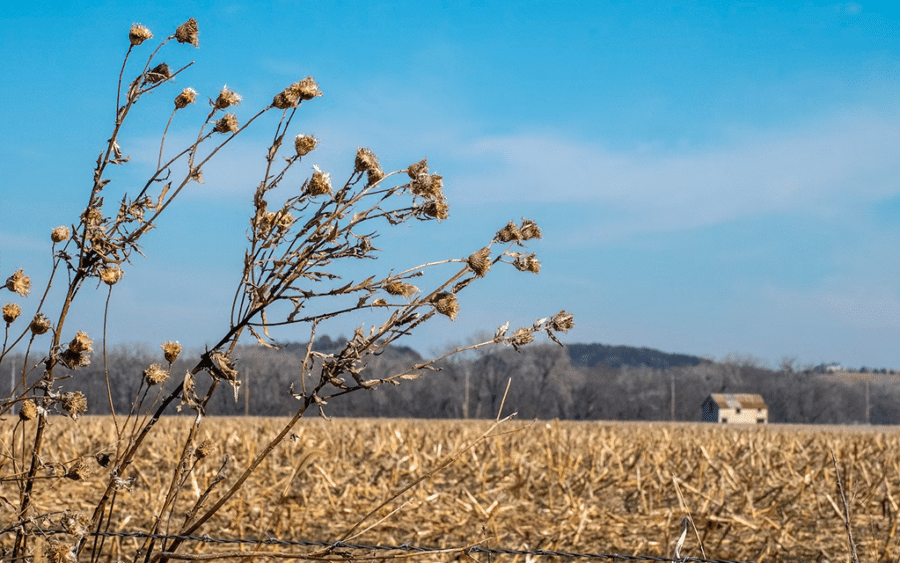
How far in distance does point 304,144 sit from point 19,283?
0.91 m

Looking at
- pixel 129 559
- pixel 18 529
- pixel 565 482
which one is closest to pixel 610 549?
pixel 565 482

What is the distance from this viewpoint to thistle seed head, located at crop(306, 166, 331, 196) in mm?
2164

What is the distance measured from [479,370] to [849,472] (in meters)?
64.4

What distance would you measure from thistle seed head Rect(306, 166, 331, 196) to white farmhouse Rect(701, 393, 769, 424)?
71919 mm

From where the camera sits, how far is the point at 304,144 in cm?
222

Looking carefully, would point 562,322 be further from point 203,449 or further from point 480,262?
point 203,449

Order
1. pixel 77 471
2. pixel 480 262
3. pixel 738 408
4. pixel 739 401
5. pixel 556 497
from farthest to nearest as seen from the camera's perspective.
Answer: pixel 739 401, pixel 738 408, pixel 556 497, pixel 77 471, pixel 480 262

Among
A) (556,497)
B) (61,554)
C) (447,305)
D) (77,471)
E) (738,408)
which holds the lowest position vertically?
(738,408)

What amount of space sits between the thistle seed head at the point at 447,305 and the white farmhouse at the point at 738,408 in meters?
71.8

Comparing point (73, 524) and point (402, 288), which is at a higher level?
point (402, 288)

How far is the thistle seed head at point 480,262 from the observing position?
6.93 feet

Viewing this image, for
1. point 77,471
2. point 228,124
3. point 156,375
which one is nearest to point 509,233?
point 228,124

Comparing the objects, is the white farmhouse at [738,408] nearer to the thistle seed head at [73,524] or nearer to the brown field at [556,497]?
the brown field at [556,497]

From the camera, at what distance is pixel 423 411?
70.9m
